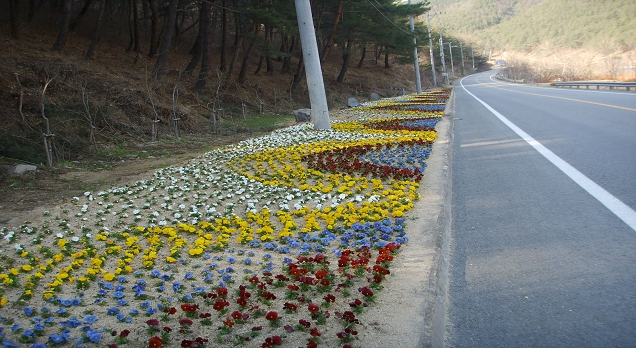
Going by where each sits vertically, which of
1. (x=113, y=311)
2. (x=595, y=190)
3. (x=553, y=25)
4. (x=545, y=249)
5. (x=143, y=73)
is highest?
(x=553, y=25)

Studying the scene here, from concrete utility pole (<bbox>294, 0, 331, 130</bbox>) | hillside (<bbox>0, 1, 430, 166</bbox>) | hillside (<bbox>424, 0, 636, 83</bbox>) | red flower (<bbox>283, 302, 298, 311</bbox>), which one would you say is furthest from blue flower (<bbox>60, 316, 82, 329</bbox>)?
hillside (<bbox>424, 0, 636, 83</bbox>)

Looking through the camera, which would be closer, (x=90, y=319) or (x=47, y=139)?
(x=90, y=319)

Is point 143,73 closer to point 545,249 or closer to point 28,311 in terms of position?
point 28,311

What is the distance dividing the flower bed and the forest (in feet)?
15.7

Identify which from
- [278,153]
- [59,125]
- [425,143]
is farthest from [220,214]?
[59,125]

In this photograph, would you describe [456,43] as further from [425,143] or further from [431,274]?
[431,274]

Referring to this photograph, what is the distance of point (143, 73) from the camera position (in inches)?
859

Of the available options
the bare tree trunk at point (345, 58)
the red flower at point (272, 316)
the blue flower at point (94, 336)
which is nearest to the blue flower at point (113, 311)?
the blue flower at point (94, 336)

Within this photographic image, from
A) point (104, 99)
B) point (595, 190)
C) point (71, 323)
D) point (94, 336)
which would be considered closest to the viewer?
point (94, 336)

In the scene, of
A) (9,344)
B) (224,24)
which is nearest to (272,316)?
(9,344)

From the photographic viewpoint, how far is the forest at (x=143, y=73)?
41.7 feet

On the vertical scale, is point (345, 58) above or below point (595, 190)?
above

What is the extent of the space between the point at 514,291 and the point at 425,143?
8706 mm

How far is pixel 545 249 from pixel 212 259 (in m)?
3.28
